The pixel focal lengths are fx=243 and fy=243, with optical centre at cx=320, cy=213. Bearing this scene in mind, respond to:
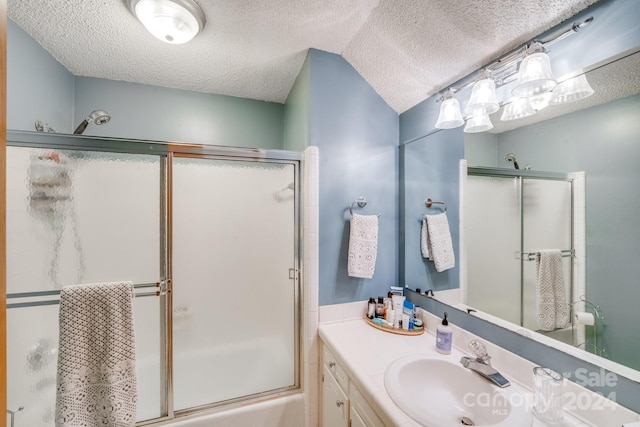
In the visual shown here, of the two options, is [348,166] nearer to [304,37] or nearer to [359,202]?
[359,202]

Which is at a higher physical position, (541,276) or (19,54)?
(19,54)

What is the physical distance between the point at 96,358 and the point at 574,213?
2.02 m

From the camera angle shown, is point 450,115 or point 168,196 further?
point 168,196

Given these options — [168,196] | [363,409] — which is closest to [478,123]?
Answer: [363,409]

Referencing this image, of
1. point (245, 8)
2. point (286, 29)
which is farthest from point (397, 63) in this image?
point (245, 8)

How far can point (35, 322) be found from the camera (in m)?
1.14

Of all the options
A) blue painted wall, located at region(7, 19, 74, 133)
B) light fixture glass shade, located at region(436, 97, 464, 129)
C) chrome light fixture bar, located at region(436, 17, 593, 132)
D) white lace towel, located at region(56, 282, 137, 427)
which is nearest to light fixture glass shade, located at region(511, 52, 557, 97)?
chrome light fixture bar, located at region(436, 17, 593, 132)

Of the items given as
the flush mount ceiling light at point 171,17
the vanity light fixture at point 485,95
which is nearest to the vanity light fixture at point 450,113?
the vanity light fixture at point 485,95

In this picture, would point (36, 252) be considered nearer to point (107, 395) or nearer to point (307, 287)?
point (107, 395)

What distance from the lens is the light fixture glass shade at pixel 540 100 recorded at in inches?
35.7

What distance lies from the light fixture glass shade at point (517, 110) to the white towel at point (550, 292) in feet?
1.79

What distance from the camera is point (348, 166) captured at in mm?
1499

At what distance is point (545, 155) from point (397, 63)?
864 mm

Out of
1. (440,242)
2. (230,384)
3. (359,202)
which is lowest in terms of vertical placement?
(230,384)
